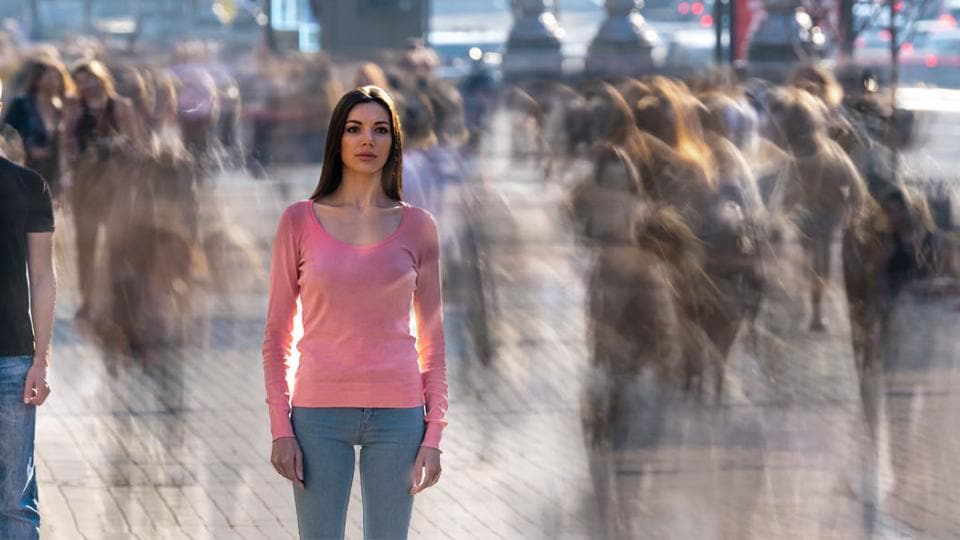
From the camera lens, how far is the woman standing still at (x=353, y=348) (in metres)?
4.12

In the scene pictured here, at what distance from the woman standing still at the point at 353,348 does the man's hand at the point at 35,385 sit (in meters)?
1.00

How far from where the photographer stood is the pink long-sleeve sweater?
411 centimetres

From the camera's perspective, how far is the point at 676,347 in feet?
25.3

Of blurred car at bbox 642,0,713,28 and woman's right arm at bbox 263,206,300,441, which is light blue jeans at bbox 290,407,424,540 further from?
blurred car at bbox 642,0,713,28

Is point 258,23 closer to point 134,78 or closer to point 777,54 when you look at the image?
point 777,54

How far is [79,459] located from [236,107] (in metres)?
13.3

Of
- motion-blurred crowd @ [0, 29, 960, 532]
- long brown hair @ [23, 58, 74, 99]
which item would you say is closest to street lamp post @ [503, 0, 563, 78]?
motion-blurred crowd @ [0, 29, 960, 532]

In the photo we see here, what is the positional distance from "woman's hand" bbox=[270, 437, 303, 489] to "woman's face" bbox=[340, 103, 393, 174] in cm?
61

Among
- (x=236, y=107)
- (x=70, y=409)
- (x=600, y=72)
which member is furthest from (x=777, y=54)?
(x=70, y=409)

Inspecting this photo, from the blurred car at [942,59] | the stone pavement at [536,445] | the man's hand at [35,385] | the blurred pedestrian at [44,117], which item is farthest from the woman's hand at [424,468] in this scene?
the blurred car at [942,59]

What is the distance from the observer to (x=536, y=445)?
871cm

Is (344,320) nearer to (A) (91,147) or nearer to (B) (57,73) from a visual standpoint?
(A) (91,147)

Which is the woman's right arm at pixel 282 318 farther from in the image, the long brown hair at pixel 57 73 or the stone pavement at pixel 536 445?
the long brown hair at pixel 57 73

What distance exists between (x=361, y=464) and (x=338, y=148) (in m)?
0.69
